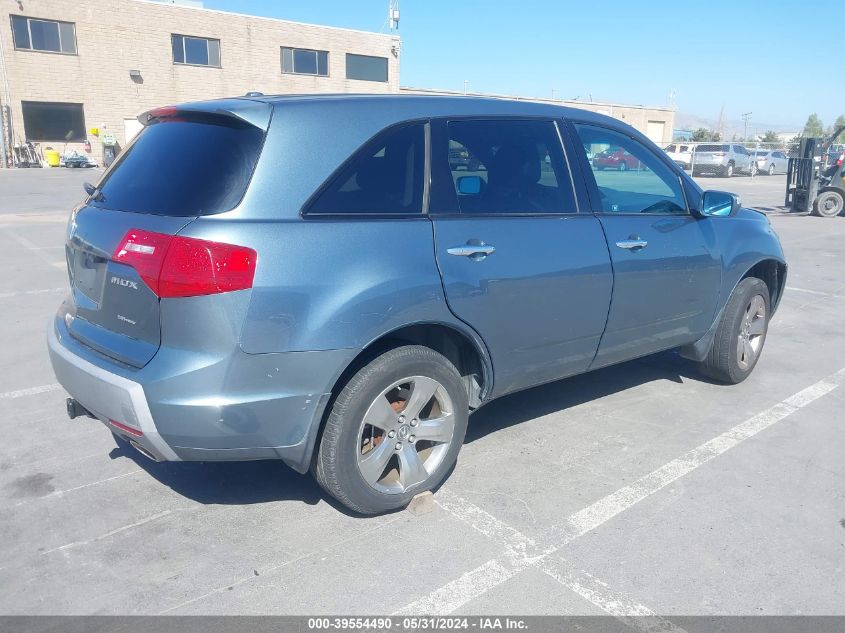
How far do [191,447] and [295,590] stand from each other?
2.30 ft

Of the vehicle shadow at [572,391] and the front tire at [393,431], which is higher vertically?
the front tire at [393,431]

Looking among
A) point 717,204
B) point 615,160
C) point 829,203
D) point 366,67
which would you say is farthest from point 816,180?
point 366,67

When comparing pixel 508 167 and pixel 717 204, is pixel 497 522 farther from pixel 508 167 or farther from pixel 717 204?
pixel 717 204

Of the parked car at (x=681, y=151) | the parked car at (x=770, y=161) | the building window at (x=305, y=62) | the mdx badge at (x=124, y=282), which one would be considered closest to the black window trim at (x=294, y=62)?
the building window at (x=305, y=62)

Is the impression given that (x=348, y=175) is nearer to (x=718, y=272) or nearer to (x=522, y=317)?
(x=522, y=317)

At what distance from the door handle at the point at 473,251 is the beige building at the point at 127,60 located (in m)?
36.1

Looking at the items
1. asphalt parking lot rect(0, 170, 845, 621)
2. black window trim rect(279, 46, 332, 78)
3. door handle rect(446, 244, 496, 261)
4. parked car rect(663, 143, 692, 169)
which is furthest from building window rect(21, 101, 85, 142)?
door handle rect(446, 244, 496, 261)

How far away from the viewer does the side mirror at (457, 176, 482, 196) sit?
3.53 m

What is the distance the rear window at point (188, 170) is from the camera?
293cm

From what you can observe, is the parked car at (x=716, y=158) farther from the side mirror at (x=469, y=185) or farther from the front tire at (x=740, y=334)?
the side mirror at (x=469, y=185)

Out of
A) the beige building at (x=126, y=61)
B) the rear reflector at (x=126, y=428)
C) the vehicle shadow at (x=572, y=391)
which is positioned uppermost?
the beige building at (x=126, y=61)

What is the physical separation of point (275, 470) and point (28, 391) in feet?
7.13

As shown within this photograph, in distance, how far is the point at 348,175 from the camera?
314 centimetres

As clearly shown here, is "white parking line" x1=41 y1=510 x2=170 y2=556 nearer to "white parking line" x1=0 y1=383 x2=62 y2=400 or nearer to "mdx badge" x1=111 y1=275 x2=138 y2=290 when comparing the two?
"mdx badge" x1=111 y1=275 x2=138 y2=290
